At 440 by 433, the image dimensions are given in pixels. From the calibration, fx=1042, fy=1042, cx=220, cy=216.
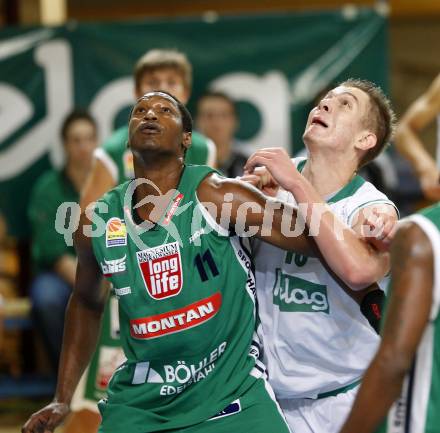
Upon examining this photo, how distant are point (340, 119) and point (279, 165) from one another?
0.40 m

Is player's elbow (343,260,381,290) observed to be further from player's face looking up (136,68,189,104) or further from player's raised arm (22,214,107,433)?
player's face looking up (136,68,189,104)

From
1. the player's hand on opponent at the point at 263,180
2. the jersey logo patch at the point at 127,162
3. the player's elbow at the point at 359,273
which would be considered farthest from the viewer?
the jersey logo patch at the point at 127,162

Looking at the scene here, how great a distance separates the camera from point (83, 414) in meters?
5.00

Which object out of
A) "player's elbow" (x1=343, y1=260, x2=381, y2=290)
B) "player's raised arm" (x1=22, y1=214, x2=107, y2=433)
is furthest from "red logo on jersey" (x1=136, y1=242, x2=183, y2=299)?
"player's elbow" (x1=343, y1=260, x2=381, y2=290)

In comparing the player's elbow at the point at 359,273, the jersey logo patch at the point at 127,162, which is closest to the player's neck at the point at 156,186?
the player's elbow at the point at 359,273

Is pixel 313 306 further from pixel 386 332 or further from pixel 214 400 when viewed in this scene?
pixel 386 332

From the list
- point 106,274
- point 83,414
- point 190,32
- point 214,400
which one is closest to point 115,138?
point 83,414

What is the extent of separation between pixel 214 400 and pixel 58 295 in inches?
151

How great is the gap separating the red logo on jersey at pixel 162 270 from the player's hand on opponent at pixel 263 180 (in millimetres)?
490

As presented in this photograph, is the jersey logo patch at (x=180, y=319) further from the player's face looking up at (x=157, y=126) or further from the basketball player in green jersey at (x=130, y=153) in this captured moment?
the basketball player in green jersey at (x=130, y=153)

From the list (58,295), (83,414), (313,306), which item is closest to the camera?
(313,306)

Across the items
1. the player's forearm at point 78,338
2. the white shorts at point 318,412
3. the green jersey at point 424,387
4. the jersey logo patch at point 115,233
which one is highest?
the jersey logo patch at point 115,233

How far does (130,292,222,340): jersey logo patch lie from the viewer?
335cm

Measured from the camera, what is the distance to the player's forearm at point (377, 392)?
8.09 feet
